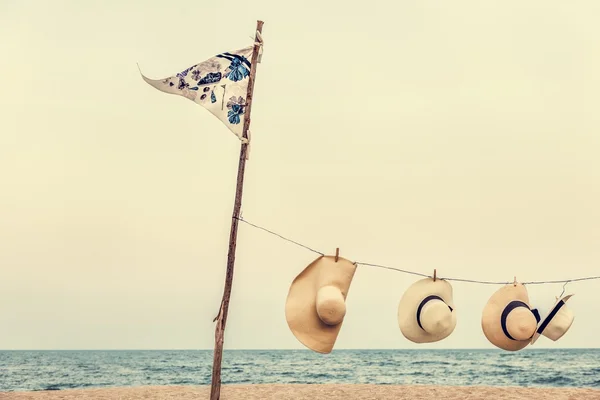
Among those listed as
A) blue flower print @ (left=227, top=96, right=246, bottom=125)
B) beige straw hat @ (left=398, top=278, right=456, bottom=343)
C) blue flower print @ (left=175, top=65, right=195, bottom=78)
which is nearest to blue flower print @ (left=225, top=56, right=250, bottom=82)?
blue flower print @ (left=227, top=96, right=246, bottom=125)

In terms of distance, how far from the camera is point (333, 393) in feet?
49.9

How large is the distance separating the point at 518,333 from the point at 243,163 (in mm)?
3662

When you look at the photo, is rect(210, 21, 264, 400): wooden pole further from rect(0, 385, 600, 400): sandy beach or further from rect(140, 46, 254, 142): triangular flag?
rect(0, 385, 600, 400): sandy beach

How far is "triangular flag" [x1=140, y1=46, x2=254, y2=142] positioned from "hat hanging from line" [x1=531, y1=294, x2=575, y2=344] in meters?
4.18

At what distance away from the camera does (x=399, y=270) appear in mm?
7332

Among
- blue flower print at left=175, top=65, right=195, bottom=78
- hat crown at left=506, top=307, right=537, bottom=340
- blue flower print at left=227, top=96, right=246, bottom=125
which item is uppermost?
blue flower print at left=175, top=65, right=195, bottom=78

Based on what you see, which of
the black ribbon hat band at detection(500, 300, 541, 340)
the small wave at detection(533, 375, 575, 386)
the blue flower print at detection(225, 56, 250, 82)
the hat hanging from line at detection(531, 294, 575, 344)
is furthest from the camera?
the small wave at detection(533, 375, 575, 386)

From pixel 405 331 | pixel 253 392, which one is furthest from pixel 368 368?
pixel 405 331

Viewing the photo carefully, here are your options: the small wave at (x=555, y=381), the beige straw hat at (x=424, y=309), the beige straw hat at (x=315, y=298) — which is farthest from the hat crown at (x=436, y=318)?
the small wave at (x=555, y=381)

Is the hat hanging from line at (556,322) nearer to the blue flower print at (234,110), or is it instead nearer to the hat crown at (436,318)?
the hat crown at (436,318)

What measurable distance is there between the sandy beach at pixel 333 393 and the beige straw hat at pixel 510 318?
23.7ft

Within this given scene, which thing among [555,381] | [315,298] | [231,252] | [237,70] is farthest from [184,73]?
[555,381]

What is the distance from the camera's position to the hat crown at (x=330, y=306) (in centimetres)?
694

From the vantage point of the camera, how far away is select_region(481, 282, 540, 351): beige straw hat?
738cm
